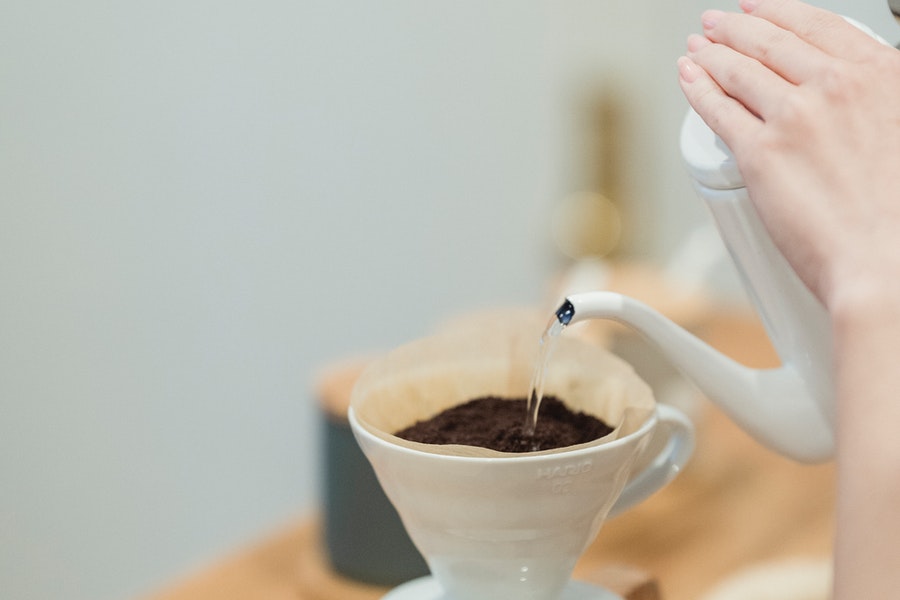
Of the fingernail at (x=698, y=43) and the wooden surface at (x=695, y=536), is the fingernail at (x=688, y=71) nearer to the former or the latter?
the fingernail at (x=698, y=43)

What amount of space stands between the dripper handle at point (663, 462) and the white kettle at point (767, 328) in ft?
0.08

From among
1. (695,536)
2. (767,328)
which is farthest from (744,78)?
(695,536)

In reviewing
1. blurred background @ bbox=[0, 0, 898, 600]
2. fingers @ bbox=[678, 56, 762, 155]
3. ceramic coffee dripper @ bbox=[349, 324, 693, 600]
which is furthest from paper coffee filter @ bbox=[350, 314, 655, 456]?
blurred background @ bbox=[0, 0, 898, 600]

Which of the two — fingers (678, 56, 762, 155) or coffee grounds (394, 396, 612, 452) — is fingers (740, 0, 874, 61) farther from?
coffee grounds (394, 396, 612, 452)

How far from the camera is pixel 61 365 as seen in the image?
1.17 meters

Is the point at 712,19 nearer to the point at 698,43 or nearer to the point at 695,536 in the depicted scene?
the point at 698,43

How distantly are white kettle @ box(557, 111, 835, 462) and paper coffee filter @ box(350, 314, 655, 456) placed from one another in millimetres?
30

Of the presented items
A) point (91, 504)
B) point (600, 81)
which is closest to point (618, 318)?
point (91, 504)

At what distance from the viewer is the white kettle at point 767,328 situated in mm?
441

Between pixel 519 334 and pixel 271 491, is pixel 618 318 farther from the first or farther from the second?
pixel 271 491

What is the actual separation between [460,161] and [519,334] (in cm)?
115

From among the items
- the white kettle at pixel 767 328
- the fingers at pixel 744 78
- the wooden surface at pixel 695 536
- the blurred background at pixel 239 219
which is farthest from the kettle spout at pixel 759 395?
the blurred background at pixel 239 219

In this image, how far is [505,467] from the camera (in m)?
0.38

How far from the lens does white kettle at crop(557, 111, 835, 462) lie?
44 cm
